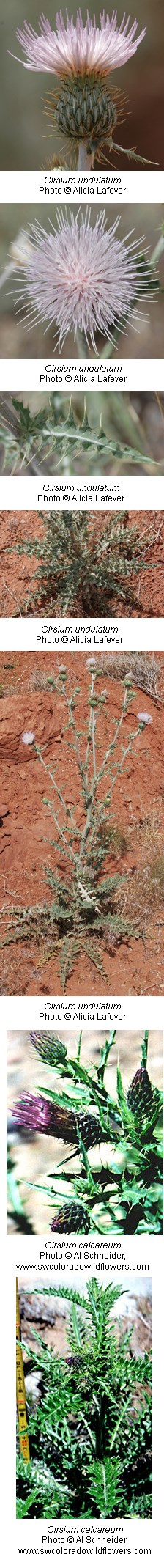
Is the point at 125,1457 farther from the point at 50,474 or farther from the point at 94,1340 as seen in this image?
the point at 50,474

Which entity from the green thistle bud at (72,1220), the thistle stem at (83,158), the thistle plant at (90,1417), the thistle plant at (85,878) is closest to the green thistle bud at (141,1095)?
the green thistle bud at (72,1220)

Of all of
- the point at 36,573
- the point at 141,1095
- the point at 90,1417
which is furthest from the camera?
the point at 36,573

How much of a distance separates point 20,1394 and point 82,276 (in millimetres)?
2726

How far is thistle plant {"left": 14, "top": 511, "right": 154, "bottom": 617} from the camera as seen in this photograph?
3.86m

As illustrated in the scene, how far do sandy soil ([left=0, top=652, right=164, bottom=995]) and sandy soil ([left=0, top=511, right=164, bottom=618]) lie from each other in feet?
0.94

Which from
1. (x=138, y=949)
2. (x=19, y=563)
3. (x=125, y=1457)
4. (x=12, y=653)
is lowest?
(x=125, y=1457)

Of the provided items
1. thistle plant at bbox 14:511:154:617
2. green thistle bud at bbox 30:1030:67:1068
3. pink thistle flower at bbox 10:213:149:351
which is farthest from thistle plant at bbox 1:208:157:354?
green thistle bud at bbox 30:1030:67:1068

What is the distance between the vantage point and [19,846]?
10.6ft

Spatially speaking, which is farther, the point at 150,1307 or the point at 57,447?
the point at 57,447

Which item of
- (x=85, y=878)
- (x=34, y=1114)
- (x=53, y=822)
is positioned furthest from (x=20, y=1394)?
(x=53, y=822)

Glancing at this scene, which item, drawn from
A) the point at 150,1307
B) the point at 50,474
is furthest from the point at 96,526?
the point at 150,1307

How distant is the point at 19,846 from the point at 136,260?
5.54ft

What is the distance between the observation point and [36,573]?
3.92 m

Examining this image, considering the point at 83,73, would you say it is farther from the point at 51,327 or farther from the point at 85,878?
the point at 85,878
